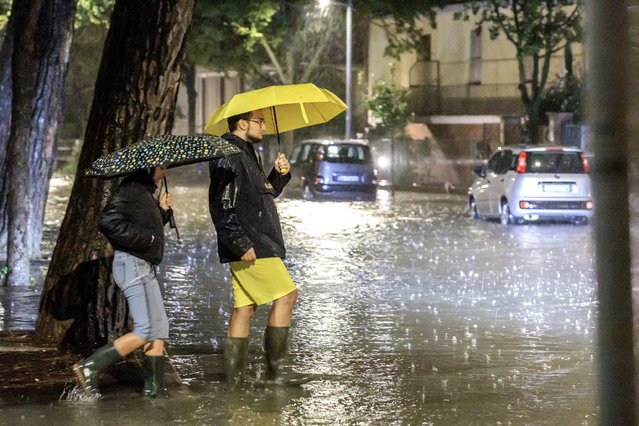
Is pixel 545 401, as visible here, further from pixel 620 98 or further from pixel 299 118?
pixel 620 98

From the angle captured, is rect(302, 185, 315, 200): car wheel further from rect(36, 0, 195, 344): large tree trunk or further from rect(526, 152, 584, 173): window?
rect(36, 0, 195, 344): large tree trunk

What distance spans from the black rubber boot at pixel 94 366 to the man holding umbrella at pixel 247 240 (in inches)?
33.9

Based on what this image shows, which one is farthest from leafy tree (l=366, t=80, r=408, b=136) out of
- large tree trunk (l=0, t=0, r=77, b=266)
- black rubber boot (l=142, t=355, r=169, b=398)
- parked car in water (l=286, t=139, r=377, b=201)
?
black rubber boot (l=142, t=355, r=169, b=398)

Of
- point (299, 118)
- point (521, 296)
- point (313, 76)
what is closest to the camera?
point (299, 118)

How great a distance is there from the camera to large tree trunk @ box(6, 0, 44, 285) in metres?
13.2

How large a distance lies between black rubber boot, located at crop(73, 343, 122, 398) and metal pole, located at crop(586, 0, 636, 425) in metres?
4.88

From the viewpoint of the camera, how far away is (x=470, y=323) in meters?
11.7

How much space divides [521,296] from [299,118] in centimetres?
500

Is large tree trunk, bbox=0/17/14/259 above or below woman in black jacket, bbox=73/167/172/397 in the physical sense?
above

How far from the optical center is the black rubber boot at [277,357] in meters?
8.52

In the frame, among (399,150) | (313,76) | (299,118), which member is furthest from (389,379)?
(313,76)

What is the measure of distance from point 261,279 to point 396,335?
2939 mm

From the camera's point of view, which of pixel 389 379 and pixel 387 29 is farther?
pixel 387 29

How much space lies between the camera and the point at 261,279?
Answer: 8.30 m
